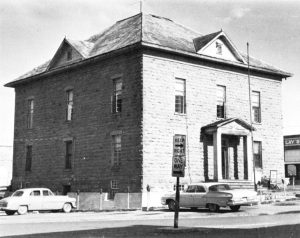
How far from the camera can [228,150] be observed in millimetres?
31375

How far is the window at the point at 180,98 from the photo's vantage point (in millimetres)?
29766

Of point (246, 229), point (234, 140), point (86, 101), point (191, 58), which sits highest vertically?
point (191, 58)

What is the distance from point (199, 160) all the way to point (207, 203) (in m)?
6.76

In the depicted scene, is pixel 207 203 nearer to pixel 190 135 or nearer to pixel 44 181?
pixel 190 135

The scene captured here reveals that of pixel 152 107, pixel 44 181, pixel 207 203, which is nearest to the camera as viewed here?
pixel 207 203

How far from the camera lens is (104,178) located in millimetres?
30031

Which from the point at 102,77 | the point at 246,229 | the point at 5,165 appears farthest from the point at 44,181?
the point at 5,165

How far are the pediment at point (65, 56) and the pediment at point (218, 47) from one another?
26.4 feet

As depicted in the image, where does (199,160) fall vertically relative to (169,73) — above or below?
below

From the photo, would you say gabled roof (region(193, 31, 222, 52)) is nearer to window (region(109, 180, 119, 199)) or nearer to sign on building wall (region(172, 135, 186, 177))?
window (region(109, 180, 119, 199))

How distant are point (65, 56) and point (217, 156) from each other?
1303 cm

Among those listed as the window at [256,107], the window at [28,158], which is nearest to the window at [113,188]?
the window at [28,158]

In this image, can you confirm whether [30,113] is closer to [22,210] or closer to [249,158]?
[22,210]

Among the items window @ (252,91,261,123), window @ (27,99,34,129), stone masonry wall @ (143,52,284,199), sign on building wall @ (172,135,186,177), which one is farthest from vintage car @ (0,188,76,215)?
window @ (252,91,261,123)
